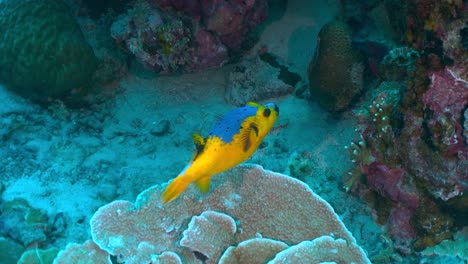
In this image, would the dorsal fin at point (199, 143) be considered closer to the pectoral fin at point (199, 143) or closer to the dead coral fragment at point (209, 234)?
the pectoral fin at point (199, 143)

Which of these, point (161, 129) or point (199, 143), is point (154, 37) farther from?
point (199, 143)

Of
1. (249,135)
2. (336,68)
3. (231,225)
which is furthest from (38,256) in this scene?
(336,68)

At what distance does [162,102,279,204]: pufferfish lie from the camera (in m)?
2.44

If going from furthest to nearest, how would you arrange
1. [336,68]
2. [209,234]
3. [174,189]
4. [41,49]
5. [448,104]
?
[41,49]
[336,68]
[209,234]
[448,104]
[174,189]

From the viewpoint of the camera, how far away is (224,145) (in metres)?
2.49

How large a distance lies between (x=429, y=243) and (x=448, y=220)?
0.25 metres

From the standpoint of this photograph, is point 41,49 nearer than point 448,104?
No

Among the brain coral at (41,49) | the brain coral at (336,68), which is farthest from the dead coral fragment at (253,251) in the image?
the brain coral at (41,49)

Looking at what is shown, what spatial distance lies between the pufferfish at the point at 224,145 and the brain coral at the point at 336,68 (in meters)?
2.35

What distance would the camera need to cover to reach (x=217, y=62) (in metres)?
5.69

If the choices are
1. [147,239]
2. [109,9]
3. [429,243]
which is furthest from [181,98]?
[429,243]

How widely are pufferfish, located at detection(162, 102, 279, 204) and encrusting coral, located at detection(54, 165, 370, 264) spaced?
2.40 ft

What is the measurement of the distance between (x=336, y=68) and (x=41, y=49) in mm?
3846

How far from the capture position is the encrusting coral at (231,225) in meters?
3.02
